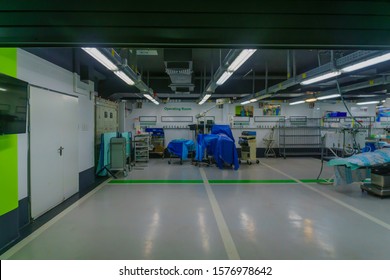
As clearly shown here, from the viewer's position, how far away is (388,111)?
9.90 metres

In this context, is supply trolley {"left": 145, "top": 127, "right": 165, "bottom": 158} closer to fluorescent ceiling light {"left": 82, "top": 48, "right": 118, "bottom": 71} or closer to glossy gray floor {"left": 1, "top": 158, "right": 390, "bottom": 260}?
glossy gray floor {"left": 1, "top": 158, "right": 390, "bottom": 260}

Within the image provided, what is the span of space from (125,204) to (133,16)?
323 centimetres

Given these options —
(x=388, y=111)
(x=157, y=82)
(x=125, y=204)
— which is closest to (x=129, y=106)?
(x=157, y=82)

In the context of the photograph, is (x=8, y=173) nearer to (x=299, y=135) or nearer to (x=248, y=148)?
(x=248, y=148)

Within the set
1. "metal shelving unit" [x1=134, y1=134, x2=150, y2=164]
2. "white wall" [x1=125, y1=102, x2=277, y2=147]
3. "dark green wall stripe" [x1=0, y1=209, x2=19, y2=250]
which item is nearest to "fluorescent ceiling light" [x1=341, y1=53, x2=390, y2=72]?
"dark green wall stripe" [x1=0, y1=209, x2=19, y2=250]

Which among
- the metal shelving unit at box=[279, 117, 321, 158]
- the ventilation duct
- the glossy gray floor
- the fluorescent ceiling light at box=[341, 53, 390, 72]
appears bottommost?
the glossy gray floor

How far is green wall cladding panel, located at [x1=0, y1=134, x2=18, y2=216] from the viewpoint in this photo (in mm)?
2549

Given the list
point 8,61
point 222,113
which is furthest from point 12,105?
point 222,113

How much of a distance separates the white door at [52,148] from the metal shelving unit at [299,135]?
8.94 m

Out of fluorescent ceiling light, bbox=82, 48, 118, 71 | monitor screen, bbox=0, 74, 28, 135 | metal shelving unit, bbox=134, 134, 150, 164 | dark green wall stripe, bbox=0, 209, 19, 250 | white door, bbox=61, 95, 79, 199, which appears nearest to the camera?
monitor screen, bbox=0, 74, 28, 135

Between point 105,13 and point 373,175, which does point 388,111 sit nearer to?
point 373,175

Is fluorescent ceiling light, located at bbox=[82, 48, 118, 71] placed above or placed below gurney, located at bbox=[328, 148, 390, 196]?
above

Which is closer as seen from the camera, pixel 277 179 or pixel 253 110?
pixel 277 179

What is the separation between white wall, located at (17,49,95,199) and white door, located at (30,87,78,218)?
142 millimetres
